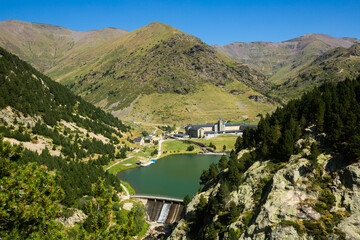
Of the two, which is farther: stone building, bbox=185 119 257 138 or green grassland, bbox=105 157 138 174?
stone building, bbox=185 119 257 138

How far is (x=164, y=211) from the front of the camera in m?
60.2

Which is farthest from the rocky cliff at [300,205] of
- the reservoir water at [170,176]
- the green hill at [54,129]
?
the green hill at [54,129]

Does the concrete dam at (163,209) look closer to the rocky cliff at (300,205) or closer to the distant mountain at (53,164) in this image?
the distant mountain at (53,164)

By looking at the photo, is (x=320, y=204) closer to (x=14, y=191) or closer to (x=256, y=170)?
(x=256, y=170)

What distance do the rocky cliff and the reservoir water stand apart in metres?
30.9

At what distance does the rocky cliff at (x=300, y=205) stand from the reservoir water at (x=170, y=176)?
30.9 m

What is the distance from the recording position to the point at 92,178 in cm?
6625

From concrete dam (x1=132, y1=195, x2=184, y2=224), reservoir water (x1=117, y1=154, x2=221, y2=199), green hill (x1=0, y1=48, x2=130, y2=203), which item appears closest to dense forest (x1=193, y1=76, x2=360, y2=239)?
concrete dam (x1=132, y1=195, x2=184, y2=224)

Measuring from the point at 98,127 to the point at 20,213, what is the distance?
11025cm

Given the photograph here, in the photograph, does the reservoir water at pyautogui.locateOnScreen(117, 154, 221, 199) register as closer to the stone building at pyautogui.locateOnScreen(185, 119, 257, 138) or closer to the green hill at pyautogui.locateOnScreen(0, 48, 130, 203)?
the green hill at pyautogui.locateOnScreen(0, 48, 130, 203)

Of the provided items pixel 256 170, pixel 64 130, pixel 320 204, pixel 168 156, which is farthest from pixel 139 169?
pixel 320 204

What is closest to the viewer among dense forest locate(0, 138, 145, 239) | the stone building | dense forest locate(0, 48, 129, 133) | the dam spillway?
dense forest locate(0, 138, 145, 239)

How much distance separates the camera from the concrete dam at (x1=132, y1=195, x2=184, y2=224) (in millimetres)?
58422

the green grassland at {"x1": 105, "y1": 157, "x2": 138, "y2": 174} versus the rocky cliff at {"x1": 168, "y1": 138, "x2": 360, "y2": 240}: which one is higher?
the rocky cliff at {"x1": 168, "y1": 138, "x2": 360, "y2": 240}
